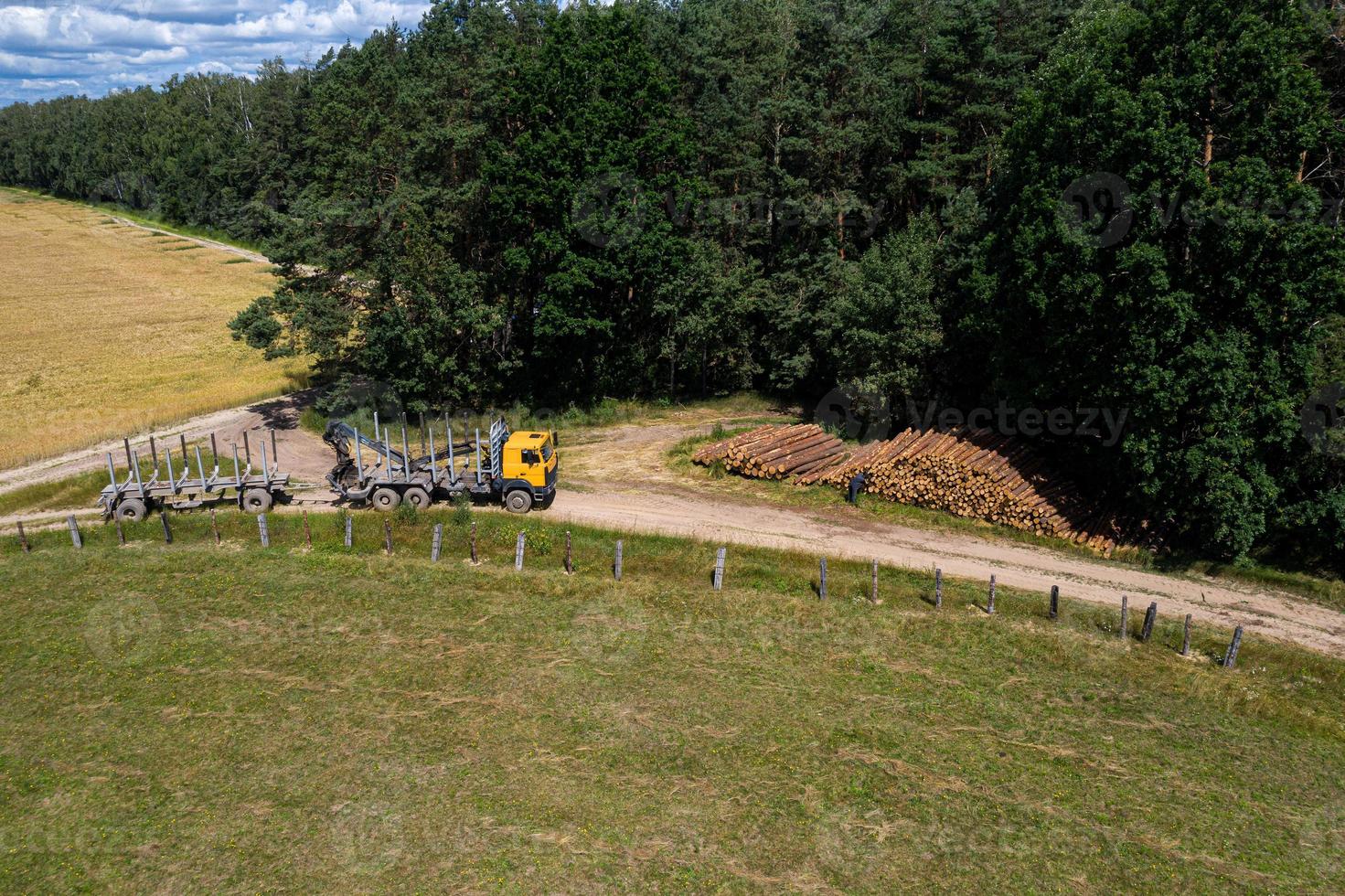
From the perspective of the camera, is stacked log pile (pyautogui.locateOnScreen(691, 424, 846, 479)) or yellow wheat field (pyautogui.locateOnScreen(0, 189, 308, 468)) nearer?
stacked log pile (pyautogui.locateOnScreen(691, 424, 846, 479))

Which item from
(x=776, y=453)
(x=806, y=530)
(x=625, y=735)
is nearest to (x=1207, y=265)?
(x=806, y=530)

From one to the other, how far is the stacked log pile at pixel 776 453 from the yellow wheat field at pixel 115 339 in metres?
25.5

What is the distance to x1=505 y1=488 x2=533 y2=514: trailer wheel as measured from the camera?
3083 centimetres

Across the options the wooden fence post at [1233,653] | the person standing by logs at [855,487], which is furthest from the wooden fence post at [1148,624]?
the person standing by logs at [855,487]

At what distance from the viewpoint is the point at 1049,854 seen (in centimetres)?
1594

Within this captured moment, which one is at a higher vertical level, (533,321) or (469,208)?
(469,208)

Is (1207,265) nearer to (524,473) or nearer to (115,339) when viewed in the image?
(524,473)

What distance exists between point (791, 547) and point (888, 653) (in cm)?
648

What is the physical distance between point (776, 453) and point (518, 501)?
10.4 meters

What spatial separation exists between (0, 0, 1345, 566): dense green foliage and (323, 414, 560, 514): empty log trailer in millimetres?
9200

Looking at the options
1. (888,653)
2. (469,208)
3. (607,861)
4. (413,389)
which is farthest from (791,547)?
(469,208)

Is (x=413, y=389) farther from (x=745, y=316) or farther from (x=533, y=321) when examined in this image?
(x=745, y=316)

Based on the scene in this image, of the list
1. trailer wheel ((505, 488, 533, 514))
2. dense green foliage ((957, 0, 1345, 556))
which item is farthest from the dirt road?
dense green foliage ((957, 0, 1345, 556))

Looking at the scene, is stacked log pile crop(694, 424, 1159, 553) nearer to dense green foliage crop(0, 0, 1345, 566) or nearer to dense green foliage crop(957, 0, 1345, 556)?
dense green foliage crop(0, 0, 1345, 566)
